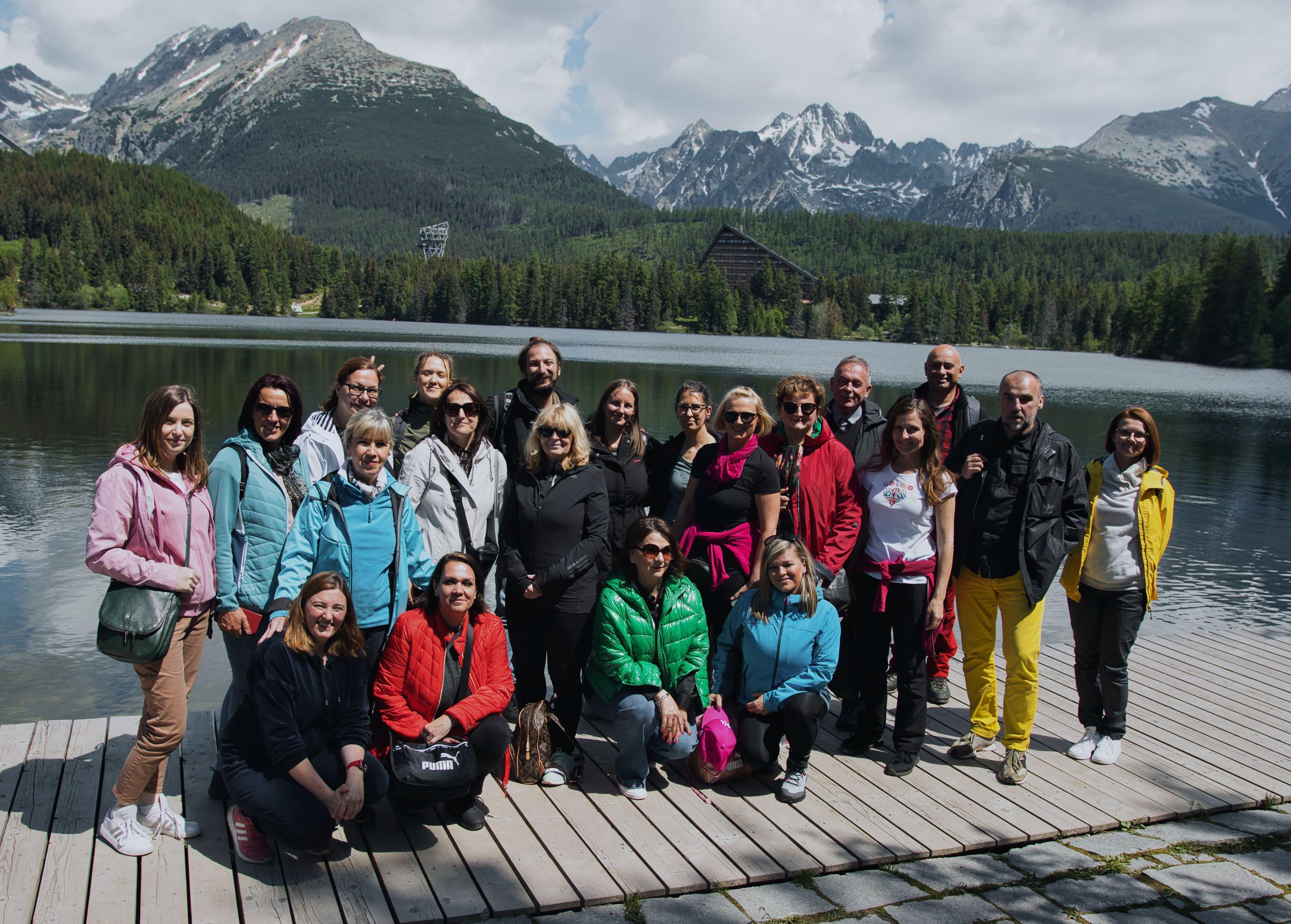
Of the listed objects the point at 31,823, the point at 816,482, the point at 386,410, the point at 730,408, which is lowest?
the point at 31,823

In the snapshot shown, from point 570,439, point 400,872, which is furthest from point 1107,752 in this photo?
point 400,872

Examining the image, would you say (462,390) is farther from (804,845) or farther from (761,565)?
(804,845)

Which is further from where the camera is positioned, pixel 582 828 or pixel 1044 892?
pixel 582 828

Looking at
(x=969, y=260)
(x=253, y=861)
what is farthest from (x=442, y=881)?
(x=969, y=260)

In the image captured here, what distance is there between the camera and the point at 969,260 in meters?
179

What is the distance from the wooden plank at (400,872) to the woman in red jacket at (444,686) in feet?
0.42

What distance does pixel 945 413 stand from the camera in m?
6.20

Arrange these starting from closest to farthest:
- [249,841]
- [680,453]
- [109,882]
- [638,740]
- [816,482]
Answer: [109,882]
[249,841]
[638,740]
[816,482]
[680,453]

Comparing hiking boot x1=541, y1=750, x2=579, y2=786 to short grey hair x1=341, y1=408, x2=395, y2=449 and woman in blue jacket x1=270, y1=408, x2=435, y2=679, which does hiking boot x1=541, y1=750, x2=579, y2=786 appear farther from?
short grey hair x1=341, y1=408, x2=395, y2=449

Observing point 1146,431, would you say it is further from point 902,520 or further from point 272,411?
point 272,411

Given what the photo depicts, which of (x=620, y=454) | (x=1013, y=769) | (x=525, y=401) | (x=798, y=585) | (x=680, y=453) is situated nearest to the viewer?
(x=798, y=585)

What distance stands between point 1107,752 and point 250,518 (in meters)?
5.06

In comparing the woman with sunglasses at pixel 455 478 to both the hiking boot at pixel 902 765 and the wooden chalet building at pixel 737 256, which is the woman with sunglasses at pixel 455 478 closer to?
the hiking boot at pixel 902 765

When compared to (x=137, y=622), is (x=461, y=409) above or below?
above
